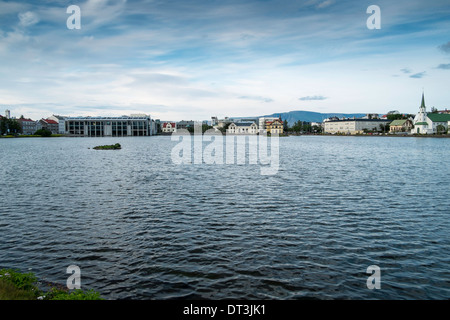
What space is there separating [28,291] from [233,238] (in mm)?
9085

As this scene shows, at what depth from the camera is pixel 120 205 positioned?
23312 millimetres

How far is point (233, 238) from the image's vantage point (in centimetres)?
1648

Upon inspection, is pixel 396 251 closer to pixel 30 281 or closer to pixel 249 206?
pixel 249 206

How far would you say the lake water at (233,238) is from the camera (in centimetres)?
1190

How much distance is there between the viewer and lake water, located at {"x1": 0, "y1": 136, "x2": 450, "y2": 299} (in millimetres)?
11898

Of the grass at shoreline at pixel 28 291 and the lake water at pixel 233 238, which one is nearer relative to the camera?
the grass at shoreline at pixel 28 291

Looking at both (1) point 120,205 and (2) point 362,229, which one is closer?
(2) point 362,229

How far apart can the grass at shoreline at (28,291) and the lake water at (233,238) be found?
4.00 ft

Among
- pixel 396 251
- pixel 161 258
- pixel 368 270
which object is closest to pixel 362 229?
pixel 396 251

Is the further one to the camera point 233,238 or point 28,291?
point 233,238

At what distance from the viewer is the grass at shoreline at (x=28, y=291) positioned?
925 cm

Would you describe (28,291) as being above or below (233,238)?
above

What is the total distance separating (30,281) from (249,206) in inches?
575

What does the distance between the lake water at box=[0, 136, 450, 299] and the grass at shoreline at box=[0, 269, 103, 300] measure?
1.22m
